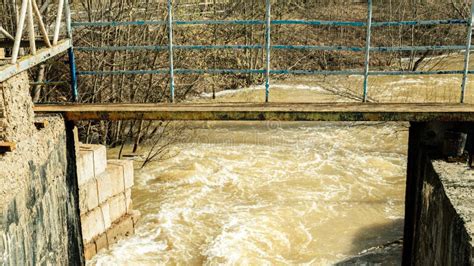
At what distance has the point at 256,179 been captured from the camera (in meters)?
11.9

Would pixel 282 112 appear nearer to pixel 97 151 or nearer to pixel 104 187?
pixel 97 151

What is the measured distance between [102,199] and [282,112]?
11.0 feet

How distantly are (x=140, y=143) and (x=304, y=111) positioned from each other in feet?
27.5

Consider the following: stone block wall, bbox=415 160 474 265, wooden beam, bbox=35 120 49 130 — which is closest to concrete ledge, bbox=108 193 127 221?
wooden beam, bbox=35 120 49 130

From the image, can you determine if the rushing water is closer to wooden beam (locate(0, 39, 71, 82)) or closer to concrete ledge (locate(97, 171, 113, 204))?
concrete ledge (locate(97, 171, 113, 204))

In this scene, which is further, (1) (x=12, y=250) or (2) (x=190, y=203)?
(2) (x=190, y=203)

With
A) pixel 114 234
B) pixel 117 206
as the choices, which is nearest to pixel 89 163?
pixel 117 206

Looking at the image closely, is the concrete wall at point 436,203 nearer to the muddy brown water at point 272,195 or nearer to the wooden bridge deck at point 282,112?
the wooden bridge deck at point 282,112

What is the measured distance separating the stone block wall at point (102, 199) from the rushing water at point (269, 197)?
11.5 inches

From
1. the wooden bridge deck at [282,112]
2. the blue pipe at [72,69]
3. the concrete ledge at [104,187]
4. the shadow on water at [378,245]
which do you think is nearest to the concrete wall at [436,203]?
the wooden bridge deck at [282,112]

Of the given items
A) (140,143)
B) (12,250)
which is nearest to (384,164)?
(140,143)

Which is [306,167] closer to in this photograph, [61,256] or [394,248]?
[394,248]

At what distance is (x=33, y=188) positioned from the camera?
516 cm

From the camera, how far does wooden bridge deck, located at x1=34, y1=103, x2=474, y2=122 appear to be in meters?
5.93
